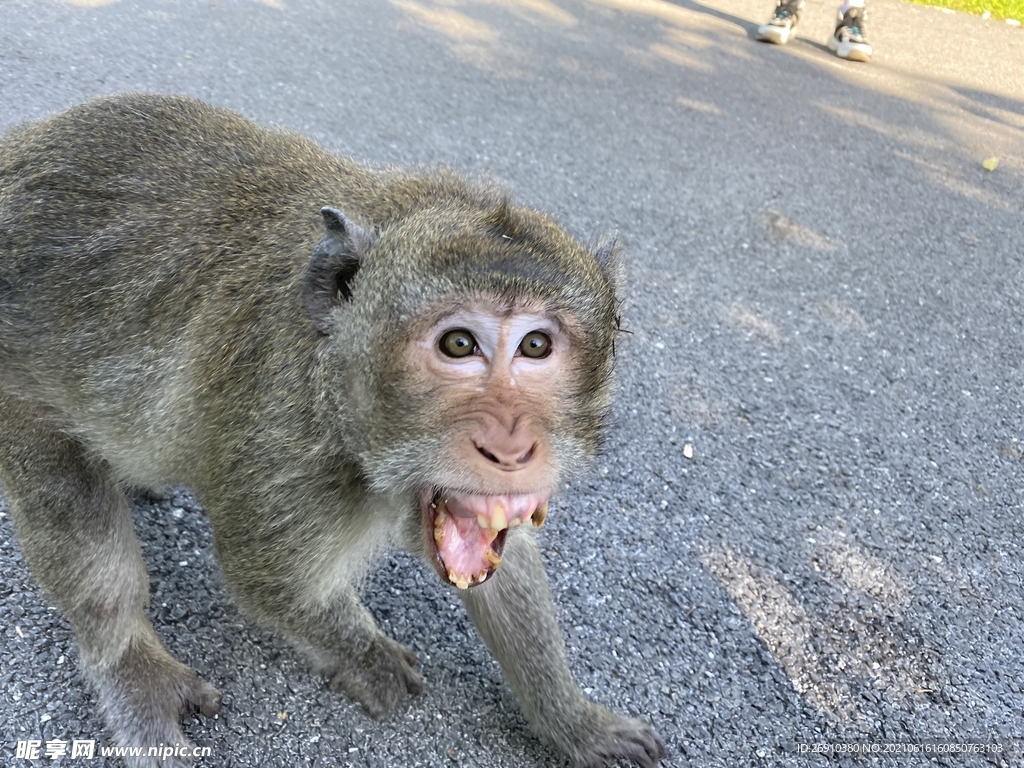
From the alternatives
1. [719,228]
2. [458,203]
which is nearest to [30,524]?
[458,203]

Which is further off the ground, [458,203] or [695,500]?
[458,203]

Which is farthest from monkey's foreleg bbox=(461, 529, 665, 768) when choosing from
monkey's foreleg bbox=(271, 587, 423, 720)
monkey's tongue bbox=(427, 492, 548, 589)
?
monkey's tongue bbox=(427, 492, 548, 589)

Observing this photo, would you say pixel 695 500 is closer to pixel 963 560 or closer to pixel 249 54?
pixel 963 560

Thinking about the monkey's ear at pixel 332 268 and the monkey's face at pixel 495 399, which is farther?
the monkey's ear at pixel 332 268

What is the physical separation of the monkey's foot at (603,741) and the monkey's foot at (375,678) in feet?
1.47

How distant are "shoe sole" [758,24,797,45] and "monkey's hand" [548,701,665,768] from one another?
26.6 ft

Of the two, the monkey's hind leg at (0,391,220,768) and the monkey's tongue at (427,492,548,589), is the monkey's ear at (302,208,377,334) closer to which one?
the monkey's tongue at (427,492,548,589)

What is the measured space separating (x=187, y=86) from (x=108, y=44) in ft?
2.86

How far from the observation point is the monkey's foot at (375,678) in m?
2.32

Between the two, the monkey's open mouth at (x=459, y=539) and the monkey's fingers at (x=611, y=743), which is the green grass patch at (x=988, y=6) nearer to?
the monkey's fingers at (x=611, y=743)

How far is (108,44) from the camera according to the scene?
5633 mm
